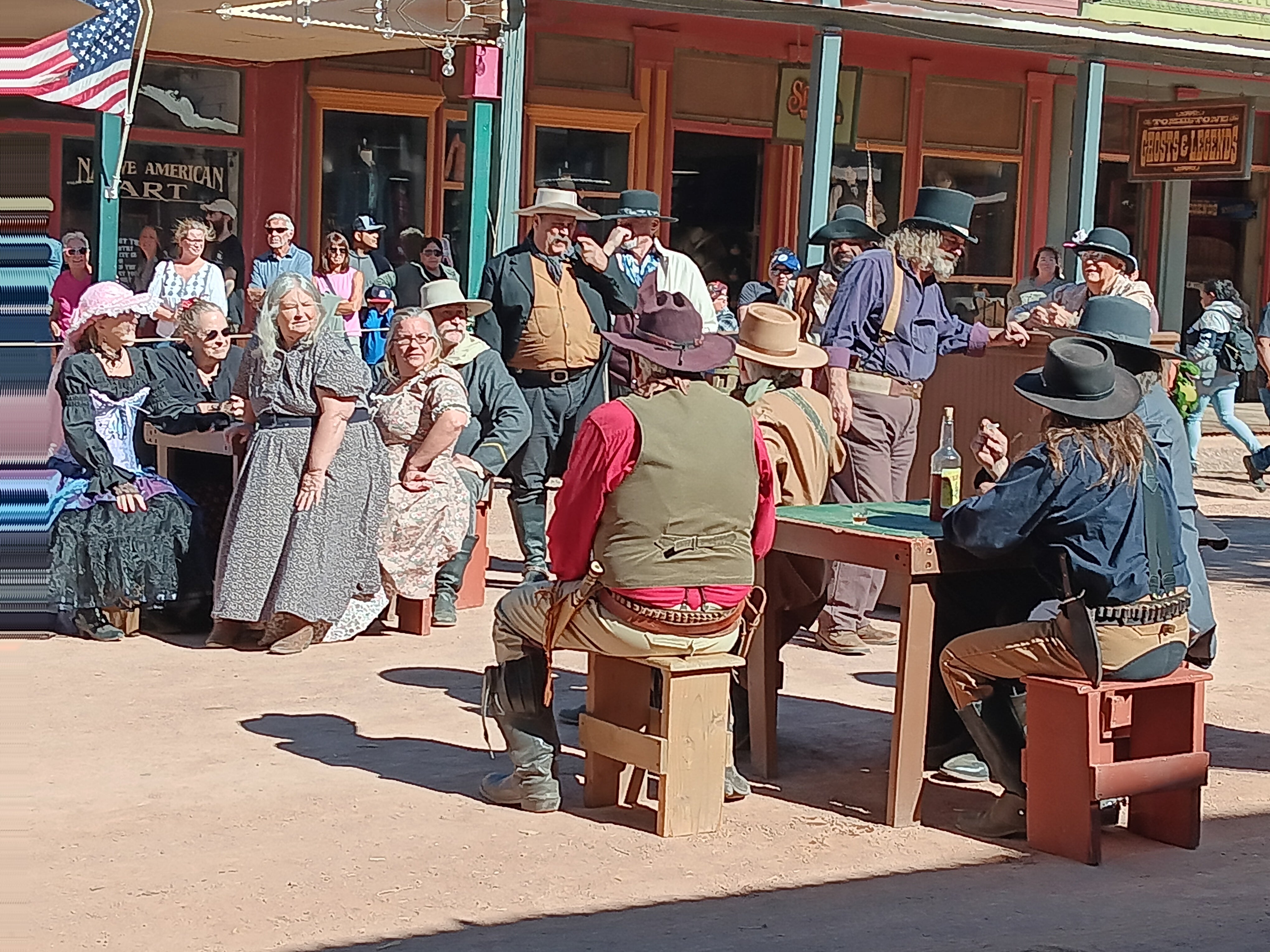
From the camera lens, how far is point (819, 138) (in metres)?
14.6

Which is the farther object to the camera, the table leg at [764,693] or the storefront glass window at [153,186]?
the storefront glass window at [153,186]

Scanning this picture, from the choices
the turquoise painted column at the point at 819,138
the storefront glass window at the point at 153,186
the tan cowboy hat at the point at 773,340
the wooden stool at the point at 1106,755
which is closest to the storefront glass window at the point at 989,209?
the turquoise painted column at the point at 819,138

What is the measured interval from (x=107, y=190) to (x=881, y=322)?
20.9 feet

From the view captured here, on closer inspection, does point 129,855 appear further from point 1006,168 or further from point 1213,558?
point 1006,168

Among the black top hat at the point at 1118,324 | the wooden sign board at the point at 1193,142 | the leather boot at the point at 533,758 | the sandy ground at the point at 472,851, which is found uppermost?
the wooden sign board at the point at 1193,142

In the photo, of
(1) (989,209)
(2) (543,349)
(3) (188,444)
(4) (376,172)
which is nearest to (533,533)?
(2) (543,349)

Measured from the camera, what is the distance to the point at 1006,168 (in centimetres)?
1938

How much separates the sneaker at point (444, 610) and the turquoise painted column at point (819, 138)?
6.43 m

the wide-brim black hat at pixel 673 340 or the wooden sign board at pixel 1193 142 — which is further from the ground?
the wooden sign board at pixel 1193 142

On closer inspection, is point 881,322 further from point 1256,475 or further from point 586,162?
point 586,162

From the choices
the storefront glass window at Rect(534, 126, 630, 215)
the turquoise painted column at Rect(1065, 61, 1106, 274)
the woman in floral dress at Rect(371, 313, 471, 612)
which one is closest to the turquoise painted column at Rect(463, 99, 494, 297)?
the storefront glass window at Rect(534, 126, 630, 215)

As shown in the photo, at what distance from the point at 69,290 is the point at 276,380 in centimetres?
586

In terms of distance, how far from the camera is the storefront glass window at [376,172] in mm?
15570

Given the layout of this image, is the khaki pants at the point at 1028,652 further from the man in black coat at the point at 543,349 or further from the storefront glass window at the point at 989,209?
the storefront glass window at the point at 989,209
